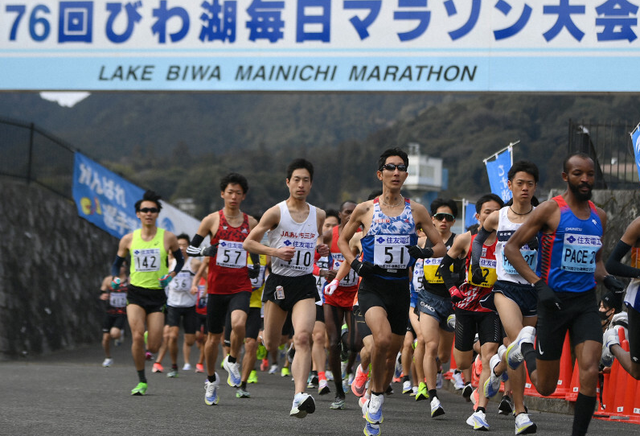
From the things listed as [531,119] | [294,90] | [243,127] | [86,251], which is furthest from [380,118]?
[294,90]

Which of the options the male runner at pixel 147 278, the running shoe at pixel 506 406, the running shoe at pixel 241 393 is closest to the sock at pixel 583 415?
the running shoe at pixel 506 406

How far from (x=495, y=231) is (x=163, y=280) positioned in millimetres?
4231

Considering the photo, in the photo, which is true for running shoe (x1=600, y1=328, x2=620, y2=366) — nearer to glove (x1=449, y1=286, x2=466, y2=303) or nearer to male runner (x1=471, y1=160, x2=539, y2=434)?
male runner (x1=471, y1=160, x2=539, y2=434)

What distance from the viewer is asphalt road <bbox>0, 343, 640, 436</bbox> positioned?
842 cm

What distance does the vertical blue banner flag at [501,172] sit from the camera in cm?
1538

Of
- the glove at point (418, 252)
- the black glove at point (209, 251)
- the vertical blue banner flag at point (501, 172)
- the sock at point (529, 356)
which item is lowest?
the sock at point (529, 356)

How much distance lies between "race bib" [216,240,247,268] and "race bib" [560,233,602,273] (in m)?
5.10

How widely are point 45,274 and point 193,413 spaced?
14.2 metres

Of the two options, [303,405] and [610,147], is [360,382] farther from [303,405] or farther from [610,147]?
[610,147]

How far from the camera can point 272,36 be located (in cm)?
1628

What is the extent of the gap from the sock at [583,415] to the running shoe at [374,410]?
1750mm

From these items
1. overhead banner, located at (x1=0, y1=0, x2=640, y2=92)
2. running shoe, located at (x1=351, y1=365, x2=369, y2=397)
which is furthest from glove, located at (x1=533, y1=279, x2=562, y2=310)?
overhead banner, located at (x1=0, y1=0, x2=640, y2=92)

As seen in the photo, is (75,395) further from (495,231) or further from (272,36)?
(272,36)

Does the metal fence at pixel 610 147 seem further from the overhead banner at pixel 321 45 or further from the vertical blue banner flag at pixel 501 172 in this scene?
the vertical blue banner flag at pixel 501 172
